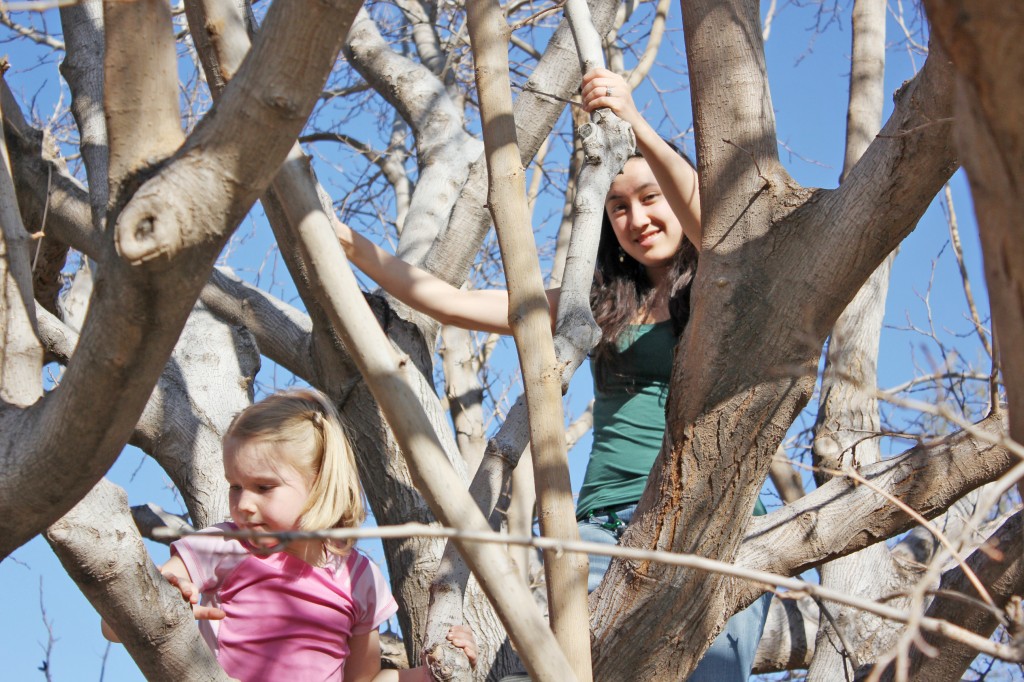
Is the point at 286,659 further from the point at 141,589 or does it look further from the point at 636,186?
the point at 636,186

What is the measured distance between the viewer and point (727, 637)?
7.32ft

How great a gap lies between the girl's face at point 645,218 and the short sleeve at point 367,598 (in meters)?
1.05

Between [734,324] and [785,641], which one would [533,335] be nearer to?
[734,324]

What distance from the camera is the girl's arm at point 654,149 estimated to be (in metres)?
1.98

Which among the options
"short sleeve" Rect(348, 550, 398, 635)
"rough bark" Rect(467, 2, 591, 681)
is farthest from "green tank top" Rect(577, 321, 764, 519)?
"rough bark" Rect(467, 2, 591, 681)

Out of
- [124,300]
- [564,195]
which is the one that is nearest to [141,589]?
[124,300]

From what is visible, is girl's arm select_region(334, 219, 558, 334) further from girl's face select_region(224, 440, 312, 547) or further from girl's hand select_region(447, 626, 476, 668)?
girl's hand select_region(447, 626, 476, 668)

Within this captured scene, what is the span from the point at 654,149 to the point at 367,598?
1.21 meters

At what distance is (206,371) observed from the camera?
3064 mm

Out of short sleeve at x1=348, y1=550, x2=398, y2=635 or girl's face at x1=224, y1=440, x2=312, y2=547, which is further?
short sleeve at x1=348, y1=550, x2=398, y2=635

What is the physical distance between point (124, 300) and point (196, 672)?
63cm

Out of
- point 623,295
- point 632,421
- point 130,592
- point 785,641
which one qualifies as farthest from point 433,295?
point 785,641

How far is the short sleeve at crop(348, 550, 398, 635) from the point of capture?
7.63 ft

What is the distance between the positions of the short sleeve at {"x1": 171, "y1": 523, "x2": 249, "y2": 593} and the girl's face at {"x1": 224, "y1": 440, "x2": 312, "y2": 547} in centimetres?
6
